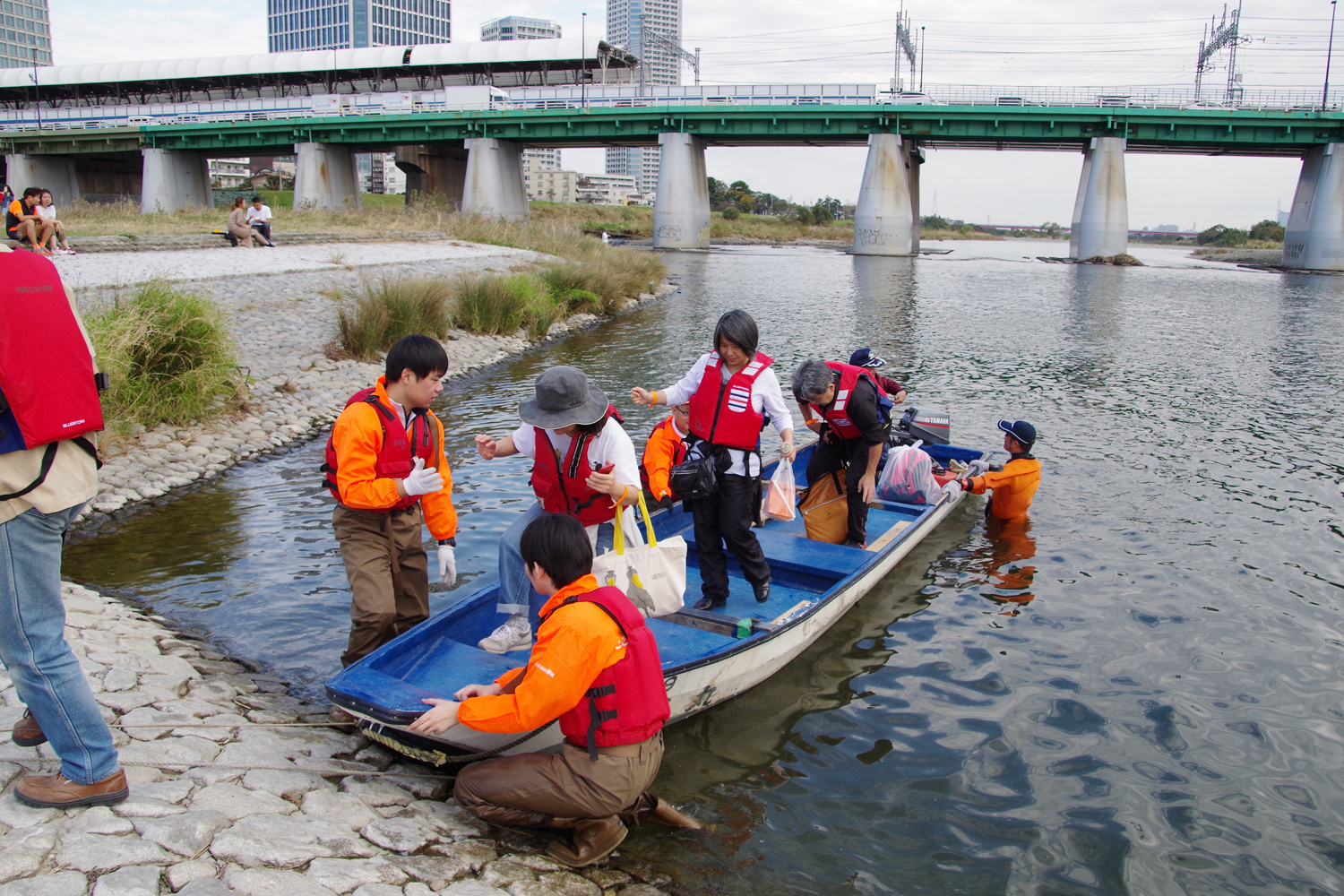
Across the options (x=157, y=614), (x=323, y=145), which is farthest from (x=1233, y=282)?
(x=323, y=145)

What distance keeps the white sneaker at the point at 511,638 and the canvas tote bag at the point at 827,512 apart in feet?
10.4

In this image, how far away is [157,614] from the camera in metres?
6.36

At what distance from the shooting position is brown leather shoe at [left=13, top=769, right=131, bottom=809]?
325cm

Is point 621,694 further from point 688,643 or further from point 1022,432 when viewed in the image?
point 1022,432

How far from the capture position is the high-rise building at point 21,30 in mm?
163375

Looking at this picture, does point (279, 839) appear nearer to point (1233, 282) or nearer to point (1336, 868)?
point (1336, 868)

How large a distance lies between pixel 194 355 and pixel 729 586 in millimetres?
7895

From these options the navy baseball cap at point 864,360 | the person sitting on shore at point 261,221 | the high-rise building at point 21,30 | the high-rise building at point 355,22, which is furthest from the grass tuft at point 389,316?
the high-rise building at point 21,30

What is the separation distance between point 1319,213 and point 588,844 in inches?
2518

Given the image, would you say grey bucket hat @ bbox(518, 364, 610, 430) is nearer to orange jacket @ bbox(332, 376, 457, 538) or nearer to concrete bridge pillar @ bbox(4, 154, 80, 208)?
orange jacket @ bbox(332, 376, 457, 538)

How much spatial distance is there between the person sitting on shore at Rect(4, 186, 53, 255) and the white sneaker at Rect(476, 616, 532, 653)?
17.7 m

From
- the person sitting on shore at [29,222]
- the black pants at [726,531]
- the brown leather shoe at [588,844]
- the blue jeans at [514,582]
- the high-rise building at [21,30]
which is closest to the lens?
the brown leather shoe at [588,844]

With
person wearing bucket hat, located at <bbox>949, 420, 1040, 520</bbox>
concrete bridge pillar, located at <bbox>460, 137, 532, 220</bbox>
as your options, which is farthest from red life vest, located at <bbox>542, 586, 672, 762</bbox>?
concrete bridge pillar, located at <bbox>460, 137, 532, 220</bbox>

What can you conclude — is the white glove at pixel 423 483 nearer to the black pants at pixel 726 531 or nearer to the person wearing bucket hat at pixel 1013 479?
the black pants at pixel 726 531
